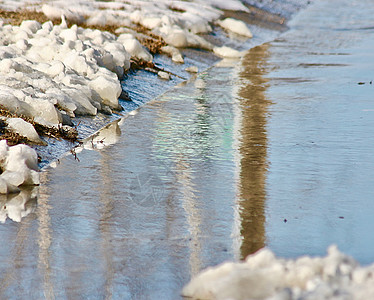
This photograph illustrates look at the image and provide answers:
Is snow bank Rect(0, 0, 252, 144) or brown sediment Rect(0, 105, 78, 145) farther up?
snow bank Rect(0, 0, 252, 144)

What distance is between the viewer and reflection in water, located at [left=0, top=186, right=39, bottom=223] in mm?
5102

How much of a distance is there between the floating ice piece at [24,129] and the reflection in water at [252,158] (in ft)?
5.97

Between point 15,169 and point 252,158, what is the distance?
6.64 feet

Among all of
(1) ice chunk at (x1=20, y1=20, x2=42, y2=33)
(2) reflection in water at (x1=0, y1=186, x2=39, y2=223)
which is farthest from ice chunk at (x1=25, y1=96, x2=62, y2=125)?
(1) ice chunk at (x1=20, y1=20, x2=42, y2=33)

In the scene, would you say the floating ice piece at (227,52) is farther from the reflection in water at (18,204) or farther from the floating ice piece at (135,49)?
the reflection in water at (18,204)

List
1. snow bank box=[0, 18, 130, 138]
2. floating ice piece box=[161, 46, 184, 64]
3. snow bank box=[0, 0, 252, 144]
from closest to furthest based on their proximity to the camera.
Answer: snow bank box=[0, 18, 130, 138] < snow bank box=[0, 0, 252, 144] < floating ice piece box=[161, 46, 184, 64]

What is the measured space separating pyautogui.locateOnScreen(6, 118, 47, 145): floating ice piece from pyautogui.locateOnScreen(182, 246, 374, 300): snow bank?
3465 mm

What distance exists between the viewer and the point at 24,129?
681 centimetres

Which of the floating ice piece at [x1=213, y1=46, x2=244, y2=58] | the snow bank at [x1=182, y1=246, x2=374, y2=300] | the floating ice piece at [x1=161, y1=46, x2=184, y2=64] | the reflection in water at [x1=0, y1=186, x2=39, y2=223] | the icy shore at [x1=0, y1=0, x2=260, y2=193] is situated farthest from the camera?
the floating ice piece at [x1=213, y1=46, x2=244, y2=58]

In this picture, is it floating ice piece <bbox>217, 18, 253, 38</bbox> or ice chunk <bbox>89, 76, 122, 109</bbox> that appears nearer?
ice chunk <bbox>89, 76, 122, 109</bbox>

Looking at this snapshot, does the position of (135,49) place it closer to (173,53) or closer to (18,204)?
(173,53)

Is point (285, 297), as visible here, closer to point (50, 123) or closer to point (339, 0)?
point (50, 123)

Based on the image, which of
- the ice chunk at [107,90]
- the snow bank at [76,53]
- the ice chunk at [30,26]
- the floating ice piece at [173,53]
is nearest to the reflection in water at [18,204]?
the snow bank at [76,53]

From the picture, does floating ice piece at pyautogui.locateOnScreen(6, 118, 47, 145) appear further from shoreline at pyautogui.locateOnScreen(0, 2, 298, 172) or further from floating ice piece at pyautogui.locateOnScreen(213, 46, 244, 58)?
floating ice piece at pyautogui.locateOnScreen(213, 46, 244, 58)
